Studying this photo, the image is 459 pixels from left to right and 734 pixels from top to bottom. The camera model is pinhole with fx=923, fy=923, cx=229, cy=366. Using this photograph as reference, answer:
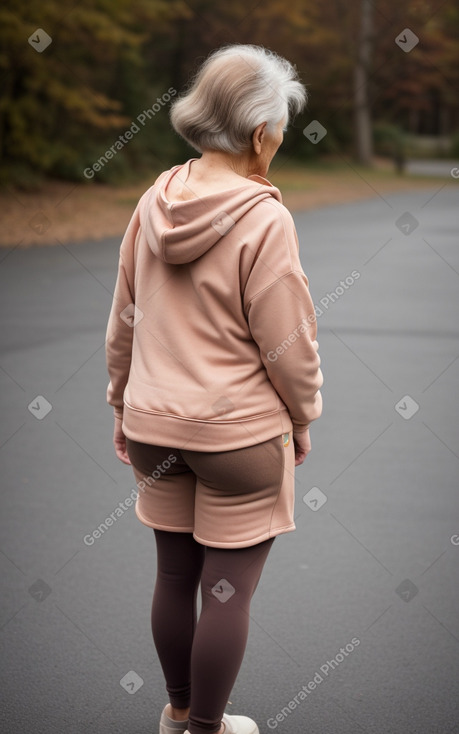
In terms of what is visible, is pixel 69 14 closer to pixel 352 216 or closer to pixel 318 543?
pixel 352 216

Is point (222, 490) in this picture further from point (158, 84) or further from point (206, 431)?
point (158, 84)

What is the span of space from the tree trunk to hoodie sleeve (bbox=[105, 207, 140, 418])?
39945 millimetres

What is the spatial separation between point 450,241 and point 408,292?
Answer: 4556mm

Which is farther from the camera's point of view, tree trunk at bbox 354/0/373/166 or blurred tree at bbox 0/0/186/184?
tree trunk at bbox 354/0/373/166
